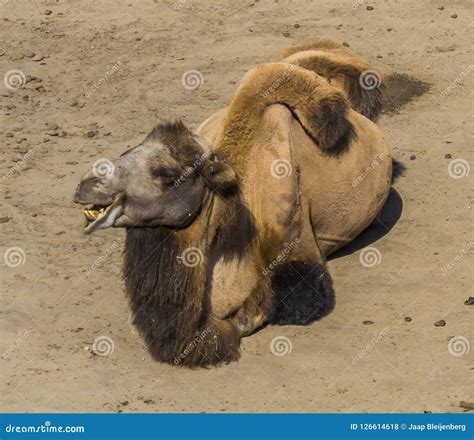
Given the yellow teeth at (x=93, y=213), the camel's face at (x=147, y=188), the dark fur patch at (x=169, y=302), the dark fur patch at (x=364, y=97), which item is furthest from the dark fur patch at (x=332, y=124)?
the yellow teeth at (x=93, y=213)

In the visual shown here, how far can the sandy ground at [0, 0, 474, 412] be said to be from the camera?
12.0 m

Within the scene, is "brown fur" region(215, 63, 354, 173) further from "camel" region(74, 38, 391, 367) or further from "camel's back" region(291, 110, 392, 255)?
"camel's back" region(291, 110, 392, 255)

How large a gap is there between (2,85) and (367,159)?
6.21 metres

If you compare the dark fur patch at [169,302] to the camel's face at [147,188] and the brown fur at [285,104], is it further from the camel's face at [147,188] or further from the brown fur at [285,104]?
the brown fur at [285,104]

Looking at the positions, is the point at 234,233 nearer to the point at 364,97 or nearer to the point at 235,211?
the point at 235,211

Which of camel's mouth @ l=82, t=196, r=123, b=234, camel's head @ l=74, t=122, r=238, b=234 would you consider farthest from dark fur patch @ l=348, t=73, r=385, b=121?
camel's mouth @ l=82, t=196, r=123, b=234

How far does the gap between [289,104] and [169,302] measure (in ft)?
7.63

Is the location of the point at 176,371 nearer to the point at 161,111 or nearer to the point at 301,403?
the point at 301,403

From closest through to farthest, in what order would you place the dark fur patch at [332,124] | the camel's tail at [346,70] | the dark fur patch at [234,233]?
the dark fur patch at [234,233]
the dark fur patch at [332,124]
the camel's tail at [346,70]

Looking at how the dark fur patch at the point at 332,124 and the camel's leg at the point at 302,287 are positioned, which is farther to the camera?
the dark fur patch at the point at 332,124

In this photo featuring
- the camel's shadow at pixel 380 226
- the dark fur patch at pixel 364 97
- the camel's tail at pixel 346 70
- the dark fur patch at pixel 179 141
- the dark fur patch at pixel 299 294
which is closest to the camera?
the dark fur patch at pixel 179 141

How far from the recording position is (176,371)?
12312mm

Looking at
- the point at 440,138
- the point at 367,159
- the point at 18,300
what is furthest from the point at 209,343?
the point at 440,138

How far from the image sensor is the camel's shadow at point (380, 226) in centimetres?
1459
